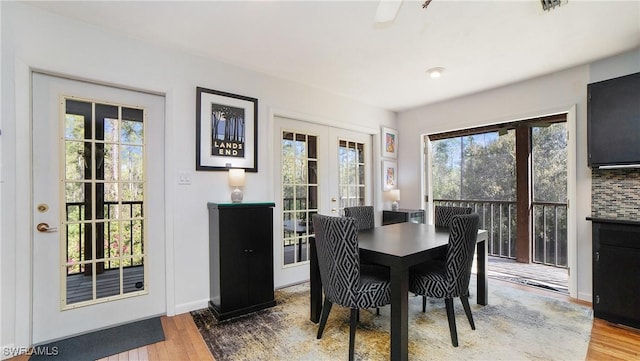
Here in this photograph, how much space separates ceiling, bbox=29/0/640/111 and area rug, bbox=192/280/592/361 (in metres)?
2.47

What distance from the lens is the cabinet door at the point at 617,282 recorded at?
2.38 m

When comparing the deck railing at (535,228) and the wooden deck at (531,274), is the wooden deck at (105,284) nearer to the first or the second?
the wooden deck at (531,274)

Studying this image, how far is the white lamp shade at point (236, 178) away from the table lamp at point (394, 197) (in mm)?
2555

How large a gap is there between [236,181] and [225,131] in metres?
0.54

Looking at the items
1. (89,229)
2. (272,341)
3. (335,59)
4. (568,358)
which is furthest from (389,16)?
(89,229)

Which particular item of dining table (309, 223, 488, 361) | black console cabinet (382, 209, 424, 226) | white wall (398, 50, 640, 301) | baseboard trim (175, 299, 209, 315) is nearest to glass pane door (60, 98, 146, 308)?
baseboard trim (175, 299, 209, 315)

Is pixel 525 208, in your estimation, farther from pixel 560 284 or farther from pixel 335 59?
pixel 335 59

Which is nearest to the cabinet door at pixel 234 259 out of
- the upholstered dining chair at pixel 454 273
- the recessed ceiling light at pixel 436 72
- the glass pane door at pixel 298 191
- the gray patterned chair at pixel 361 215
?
the glass pane door at pixel 298 191

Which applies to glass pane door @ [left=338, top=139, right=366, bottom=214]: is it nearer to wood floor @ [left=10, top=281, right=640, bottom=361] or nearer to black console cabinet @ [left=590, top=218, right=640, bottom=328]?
wood floor @ [left=10, top=281, right=640, bottom=361]

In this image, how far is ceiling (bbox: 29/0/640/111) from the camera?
2086mm

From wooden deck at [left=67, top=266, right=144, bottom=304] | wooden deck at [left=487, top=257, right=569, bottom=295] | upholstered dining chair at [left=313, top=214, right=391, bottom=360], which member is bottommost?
wooden deck at [left=487, top=257, right=569, bottom=295]

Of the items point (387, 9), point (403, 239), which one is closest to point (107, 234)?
point (403, 239)

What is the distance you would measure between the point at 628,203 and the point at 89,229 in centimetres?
489

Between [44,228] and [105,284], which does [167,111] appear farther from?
[105,284]
